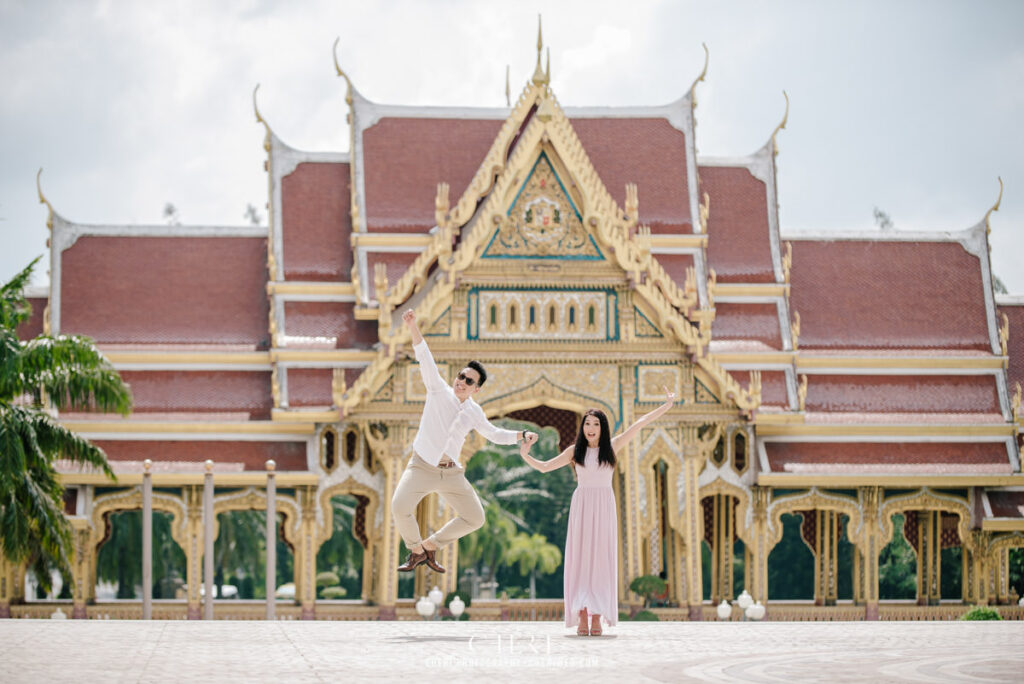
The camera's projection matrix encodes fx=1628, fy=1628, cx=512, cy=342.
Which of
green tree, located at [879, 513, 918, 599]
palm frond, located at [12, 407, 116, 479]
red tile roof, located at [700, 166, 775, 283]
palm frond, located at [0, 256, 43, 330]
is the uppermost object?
red tile roof, located at [700, 166, 775, 283]

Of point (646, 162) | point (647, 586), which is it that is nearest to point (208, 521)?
point (647, 586)

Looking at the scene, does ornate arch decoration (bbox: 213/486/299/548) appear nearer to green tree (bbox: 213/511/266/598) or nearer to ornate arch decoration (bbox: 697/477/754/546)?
ornate arch decoration (bbox: 697/477/754/546)

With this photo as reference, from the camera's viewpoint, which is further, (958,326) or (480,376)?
(958,326)

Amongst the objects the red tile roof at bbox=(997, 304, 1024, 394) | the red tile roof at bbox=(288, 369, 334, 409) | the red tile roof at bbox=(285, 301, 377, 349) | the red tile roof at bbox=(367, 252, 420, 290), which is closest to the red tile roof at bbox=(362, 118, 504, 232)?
the red tile roof at bbox=(367, 252, 420, 290)

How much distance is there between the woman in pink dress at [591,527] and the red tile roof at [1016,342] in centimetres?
1794

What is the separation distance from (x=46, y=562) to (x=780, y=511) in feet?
38.0

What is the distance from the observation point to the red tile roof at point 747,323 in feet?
91.4

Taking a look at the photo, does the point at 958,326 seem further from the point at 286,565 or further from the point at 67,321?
the point at 286,565

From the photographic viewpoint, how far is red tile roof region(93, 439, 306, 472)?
25.8 metres

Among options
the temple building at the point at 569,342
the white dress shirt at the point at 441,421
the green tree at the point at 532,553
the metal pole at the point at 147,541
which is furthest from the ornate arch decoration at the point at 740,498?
the green tree at the point at 532,553

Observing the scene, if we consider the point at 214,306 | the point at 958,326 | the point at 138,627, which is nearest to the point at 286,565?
the point at 214,306

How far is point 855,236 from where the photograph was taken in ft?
98.6

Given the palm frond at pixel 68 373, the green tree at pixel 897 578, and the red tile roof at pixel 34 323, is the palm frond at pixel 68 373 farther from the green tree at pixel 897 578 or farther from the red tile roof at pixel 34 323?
the green tree at pixel 897 578

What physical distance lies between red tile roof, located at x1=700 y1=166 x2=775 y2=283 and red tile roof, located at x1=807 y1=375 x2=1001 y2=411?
2205 millimetres
